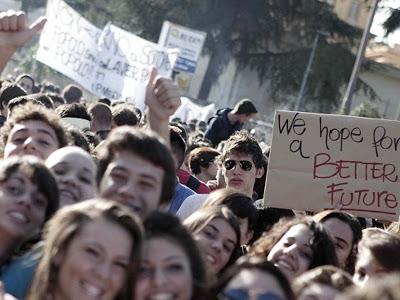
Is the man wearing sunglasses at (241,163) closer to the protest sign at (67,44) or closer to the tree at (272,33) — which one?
the protest sign at (67,44)

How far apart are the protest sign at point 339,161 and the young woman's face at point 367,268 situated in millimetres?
1886

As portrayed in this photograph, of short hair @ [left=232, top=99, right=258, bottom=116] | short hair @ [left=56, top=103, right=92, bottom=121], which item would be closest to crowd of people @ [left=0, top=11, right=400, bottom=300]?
short hair @ [left=56, top=103, right=92, bottom=121]

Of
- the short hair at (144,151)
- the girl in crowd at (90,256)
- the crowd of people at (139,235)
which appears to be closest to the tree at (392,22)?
the crowd of people at (139,235)

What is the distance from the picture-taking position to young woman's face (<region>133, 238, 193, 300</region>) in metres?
3.30

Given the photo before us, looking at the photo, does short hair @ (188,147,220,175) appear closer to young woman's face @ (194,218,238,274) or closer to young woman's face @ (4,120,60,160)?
young woman's face @ (4,120,60,160)

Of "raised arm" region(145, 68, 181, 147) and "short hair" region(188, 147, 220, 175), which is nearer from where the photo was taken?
"raised arm" region(145, 68, 181, 147)

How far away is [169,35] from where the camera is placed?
22688 millimetres

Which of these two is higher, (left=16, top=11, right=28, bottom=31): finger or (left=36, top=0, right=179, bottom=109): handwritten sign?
(left=36, top=0, right=179, bottom=109): handwritten sign

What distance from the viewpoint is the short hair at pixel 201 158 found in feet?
25.3

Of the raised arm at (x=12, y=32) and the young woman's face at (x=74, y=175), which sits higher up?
the raised arm at (x=12, y=32)

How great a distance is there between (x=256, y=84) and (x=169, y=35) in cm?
2726

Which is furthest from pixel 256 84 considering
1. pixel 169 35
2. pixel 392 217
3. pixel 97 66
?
pixel 392 217

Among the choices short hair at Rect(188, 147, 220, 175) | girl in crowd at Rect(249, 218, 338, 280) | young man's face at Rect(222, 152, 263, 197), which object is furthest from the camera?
short hair at Rect(188, 147, 220, 175)

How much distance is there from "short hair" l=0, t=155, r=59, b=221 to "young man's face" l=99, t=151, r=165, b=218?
0.18 m
